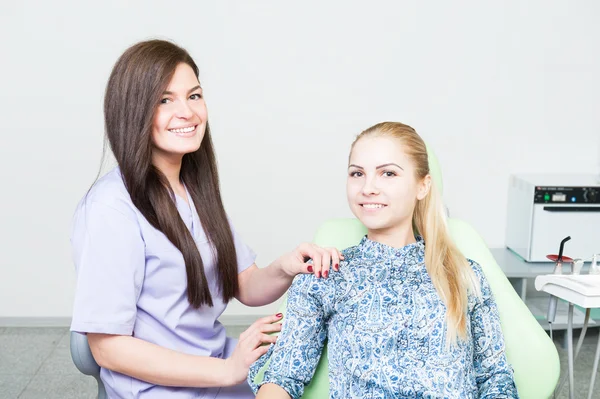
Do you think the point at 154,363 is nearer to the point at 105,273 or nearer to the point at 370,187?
the point at 105,273

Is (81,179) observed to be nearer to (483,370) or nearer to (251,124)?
(251,124)

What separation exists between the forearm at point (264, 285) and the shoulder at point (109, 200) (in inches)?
13.9

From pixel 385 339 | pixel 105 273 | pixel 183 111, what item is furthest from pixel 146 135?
pixel 385 339

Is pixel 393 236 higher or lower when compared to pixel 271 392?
higher

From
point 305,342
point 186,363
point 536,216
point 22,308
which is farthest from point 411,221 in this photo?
point 22,308

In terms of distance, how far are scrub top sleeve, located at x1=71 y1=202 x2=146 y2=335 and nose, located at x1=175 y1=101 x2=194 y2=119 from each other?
0.80 feet

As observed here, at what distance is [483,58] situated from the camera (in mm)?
3266

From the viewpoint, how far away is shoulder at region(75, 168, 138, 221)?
142 cm

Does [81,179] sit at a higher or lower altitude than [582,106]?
lower

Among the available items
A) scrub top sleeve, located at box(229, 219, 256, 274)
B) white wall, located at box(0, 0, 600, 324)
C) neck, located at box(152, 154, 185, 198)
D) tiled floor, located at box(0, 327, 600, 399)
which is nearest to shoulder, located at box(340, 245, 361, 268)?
scrub top sleeve, located at box(229, 219, 256, 274)

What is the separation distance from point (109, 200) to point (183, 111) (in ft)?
0.79

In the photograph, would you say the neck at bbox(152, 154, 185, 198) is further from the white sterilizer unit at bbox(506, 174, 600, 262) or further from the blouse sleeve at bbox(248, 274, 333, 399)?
the white sterilizer unit at bbox(506, 174, 600, 262)

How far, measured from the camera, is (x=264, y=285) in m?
1.67

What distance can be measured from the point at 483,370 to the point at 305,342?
1.22ft
